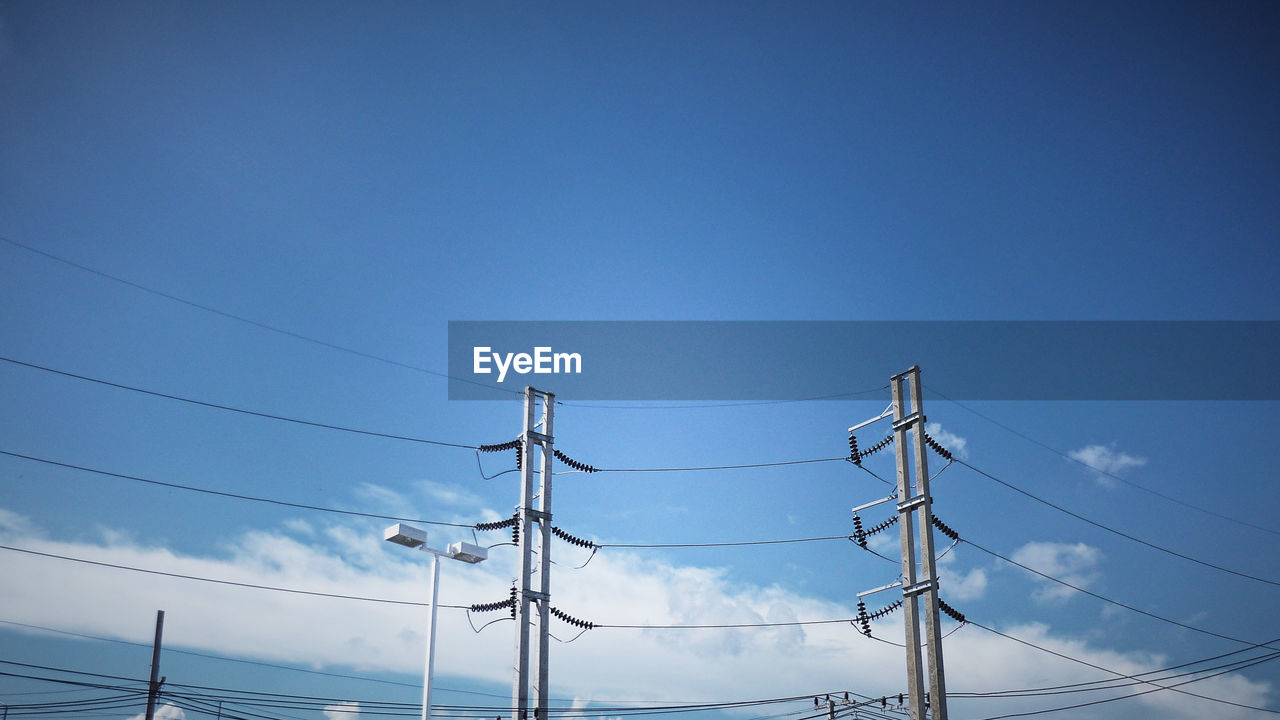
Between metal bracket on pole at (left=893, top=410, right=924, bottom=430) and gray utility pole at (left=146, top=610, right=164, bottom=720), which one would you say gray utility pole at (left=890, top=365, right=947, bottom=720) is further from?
gray utility pole at (left=146, top=610, right=164, bottom=720)

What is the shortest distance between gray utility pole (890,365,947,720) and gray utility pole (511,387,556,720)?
10671 millimetres

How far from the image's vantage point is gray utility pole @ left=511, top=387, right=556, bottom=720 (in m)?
30.0

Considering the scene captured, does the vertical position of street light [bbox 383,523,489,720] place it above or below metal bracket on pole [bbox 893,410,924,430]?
below

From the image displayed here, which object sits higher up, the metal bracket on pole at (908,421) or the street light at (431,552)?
the metal bracket on pole at (908,421)

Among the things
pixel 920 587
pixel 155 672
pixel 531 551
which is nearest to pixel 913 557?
pixel 920 587

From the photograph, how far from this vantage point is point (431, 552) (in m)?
30.2

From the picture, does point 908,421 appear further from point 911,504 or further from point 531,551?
point 531,551

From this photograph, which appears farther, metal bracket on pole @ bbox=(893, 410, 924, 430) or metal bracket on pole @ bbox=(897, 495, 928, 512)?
metal bracket on pole @ bbox=(893, 410, 924, 430)

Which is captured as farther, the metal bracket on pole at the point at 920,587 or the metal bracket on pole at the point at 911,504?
the metal bracket on pole at the point at 911,504

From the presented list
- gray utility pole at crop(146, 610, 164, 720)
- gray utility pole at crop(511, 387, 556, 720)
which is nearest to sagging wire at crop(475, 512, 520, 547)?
gray utility pole at crop(511, 387, 556, 720)

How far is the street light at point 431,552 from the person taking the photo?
93.8 ft

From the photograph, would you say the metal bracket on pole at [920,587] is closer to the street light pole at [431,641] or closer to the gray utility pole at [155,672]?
the street light pole at [431,641]

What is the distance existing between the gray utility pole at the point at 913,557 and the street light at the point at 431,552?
12727mm

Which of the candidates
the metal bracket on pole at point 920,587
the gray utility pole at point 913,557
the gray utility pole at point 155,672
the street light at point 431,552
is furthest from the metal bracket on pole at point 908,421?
Result: the gray utility pole at point 155,672
